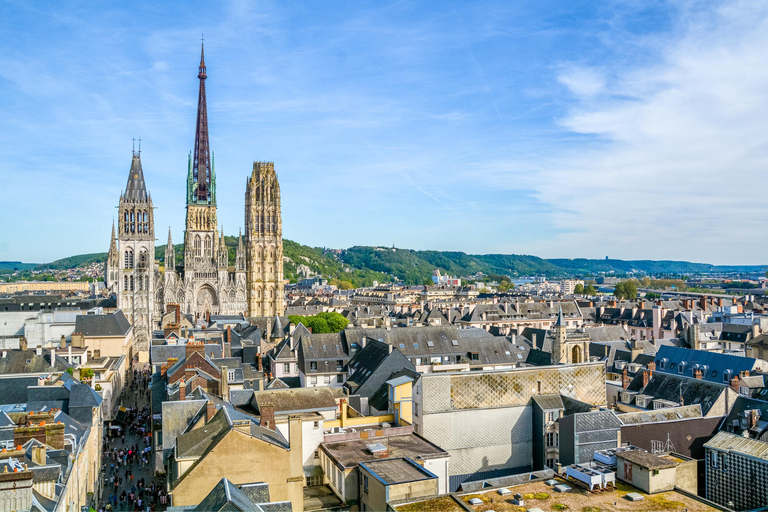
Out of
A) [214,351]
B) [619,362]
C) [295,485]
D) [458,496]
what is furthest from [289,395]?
[619,362]

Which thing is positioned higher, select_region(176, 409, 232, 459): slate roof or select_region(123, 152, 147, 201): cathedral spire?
select_region(123, 152, 147, 201): cathedral spire

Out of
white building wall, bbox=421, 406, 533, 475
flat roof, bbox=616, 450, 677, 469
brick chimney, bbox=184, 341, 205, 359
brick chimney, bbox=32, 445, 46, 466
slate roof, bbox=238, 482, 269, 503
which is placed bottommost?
white building wall, bbox=421, 406, 533, 475

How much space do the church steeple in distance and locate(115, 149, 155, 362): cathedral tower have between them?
14.7m

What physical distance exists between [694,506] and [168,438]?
22.9 m

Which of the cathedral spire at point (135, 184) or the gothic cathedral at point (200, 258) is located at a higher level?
the cathedral spire at point (135, 184)

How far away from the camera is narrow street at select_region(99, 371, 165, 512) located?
116 ft

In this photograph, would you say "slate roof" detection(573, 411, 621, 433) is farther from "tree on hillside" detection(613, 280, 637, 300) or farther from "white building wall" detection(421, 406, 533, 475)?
"tree on hillside" detection(613, 280, 637, 300)

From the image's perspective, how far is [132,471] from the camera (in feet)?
135

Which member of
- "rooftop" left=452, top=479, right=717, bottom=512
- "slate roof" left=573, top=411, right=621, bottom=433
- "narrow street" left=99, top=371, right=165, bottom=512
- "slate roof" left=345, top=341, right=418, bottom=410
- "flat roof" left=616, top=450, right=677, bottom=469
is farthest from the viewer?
"slate roof" left=345, top=341, right=418, bottom=410

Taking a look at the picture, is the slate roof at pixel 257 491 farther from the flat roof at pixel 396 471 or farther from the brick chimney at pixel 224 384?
the brick chimney at pixel 224 384

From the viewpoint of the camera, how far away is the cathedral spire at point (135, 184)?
381 feet

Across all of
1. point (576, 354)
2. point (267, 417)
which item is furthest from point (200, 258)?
point (267, 417)

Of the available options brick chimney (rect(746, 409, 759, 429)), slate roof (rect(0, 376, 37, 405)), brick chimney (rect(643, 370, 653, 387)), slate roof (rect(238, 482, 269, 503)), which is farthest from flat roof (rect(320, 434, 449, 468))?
slate roof (rect(0, 376, 37, 405))

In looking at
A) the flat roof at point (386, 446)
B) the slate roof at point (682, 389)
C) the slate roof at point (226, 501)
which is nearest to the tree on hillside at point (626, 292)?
the slate roof at point (682, 389)
